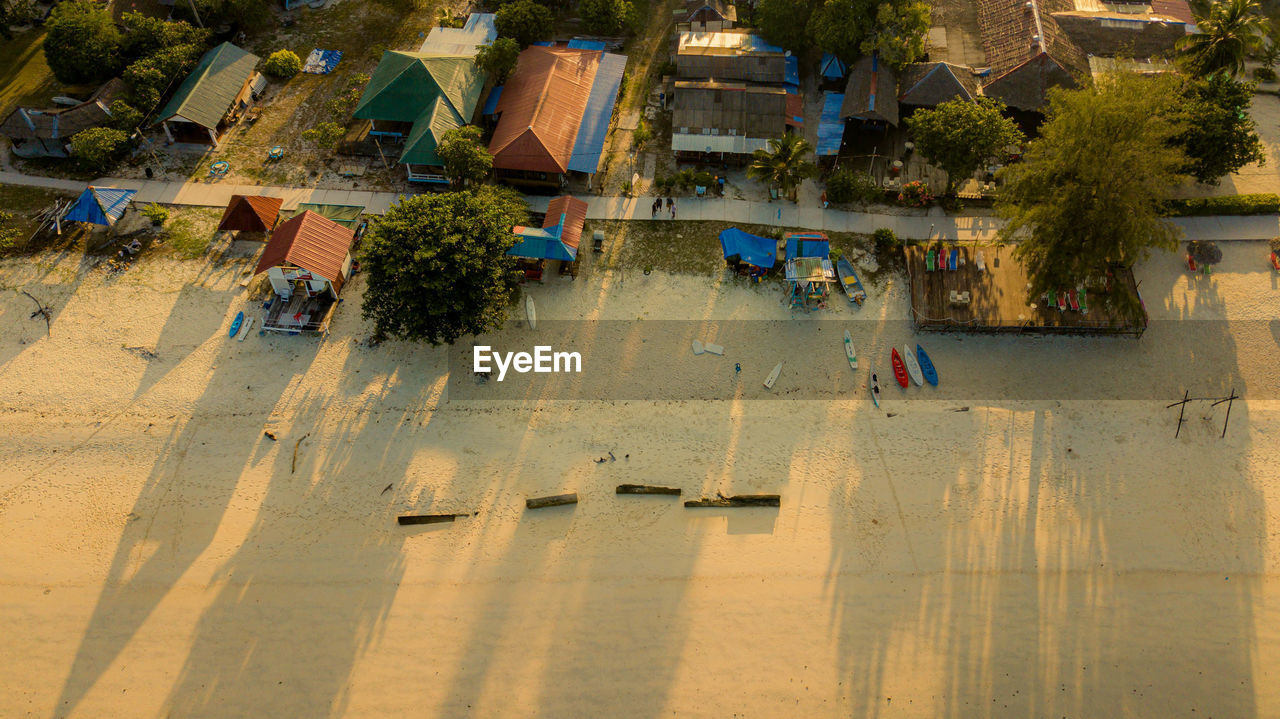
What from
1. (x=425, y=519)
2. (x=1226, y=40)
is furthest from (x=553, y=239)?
(x=1226, y=40)

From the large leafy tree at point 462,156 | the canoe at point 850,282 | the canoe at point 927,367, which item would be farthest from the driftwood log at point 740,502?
the large leafy tree at point 462,156

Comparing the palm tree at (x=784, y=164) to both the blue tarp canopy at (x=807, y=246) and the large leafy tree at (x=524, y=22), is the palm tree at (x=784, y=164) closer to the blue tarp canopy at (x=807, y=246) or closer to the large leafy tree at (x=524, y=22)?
the blue tarp canopy at (x=807, y=246)

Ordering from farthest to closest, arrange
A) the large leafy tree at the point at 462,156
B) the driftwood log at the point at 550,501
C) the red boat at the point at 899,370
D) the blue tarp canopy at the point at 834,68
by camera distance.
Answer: the blue tarp canopy at the point at 834,68, the large leafy tree at the point at 462,156, the red boat at the point at 899,370, the driftwood log at the point at 550,501

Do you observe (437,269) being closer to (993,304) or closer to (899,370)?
(899,370)

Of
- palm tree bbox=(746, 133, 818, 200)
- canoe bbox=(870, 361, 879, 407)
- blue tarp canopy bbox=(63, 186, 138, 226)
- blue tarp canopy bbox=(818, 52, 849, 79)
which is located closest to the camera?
canoe bbox=(870, 361, 879, 407)

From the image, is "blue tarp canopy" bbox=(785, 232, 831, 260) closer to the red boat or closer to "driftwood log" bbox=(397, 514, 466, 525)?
the red boat

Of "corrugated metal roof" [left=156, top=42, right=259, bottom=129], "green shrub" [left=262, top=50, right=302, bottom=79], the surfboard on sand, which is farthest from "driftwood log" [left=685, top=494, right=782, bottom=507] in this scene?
"green shrub" [left=262, top=50, right=302, bottom=79]
